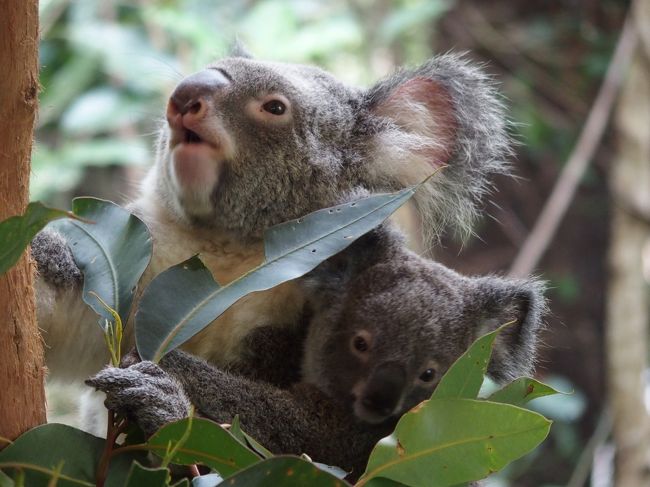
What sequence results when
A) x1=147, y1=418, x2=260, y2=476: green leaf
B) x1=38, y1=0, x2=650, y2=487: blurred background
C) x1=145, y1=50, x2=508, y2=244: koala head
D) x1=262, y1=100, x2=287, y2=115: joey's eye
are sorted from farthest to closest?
x1=38, y1=0, x2=650, y2=487: blurred background < x1=262, y1=100, x2=287, y2=115: joey's eye < x1=145, y1=50, x2=508, y2=244: koala head < x1=147, y1=418, x2=260, y2=476: green leaf

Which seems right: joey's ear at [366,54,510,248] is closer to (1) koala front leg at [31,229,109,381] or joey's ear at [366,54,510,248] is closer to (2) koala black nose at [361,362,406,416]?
(2) koala black nose at [361,362,406,416]

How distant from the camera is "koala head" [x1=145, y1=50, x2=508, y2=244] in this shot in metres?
2.19

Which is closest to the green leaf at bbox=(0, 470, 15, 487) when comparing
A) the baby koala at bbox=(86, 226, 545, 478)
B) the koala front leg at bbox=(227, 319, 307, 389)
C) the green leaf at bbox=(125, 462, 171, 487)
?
the green leaf at bbox=(125, 462, 171, 487)

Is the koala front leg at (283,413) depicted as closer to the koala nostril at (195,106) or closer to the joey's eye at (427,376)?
the joey's eye at (427,376)

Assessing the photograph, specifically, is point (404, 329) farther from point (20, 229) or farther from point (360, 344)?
point (20, 229)

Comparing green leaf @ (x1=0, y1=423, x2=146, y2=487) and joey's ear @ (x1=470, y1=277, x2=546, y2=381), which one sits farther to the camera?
joey's ear @ (x1=470, y1=277, x2=546, y2=381)

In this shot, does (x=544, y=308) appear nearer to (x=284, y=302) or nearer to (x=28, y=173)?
(x=284, y=302)

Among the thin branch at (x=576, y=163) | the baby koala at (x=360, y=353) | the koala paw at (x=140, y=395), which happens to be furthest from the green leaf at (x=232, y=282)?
the thin branch at (x=576, y=163)

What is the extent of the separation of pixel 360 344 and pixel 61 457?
82 cm

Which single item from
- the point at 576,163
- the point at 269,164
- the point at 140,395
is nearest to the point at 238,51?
the point at 269,164

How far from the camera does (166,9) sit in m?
4.41

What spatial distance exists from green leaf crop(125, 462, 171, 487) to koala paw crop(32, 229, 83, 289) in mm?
772

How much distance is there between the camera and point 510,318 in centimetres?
212

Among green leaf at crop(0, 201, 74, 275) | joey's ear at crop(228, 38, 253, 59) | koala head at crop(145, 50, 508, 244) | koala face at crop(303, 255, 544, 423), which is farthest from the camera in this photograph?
joey's ear at crop(228, 38, 253, 59)
